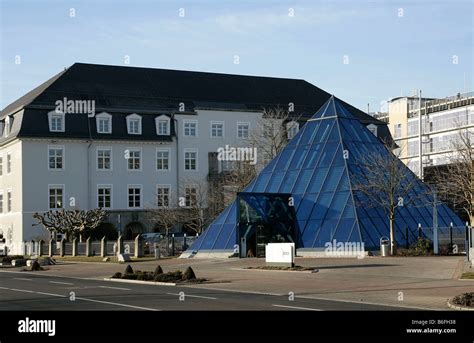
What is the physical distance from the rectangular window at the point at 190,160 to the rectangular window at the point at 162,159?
199cm

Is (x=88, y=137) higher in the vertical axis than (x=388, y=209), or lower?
higher

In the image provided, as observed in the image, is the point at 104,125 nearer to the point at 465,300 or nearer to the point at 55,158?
the point at 55,158

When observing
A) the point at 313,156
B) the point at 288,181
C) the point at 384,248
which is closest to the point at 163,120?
the point at 288,181

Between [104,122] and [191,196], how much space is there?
455 inches

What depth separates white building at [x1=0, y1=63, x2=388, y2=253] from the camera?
73.2 m

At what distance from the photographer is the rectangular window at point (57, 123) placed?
2904 inches

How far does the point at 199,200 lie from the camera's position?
76.2 metres

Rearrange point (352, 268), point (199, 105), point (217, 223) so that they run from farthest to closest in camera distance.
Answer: point (199, 105) → point (217, 223) → point (352, 268)

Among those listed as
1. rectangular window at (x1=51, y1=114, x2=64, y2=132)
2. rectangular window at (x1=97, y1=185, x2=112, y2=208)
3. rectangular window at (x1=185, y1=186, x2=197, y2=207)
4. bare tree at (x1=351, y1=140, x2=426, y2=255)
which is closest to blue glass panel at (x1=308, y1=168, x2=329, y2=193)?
bare tree at (x1=351, y1=140, x2=426, y2=255)

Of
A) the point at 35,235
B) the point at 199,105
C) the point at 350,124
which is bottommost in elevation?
the point at 35,235
